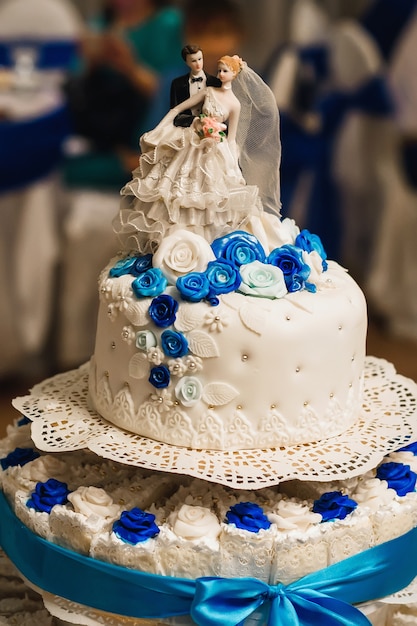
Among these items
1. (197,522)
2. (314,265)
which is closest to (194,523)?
(197,522)

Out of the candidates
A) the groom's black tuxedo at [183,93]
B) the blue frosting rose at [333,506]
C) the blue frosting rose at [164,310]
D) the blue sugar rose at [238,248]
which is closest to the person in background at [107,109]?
the groom's black tuxedo at [183,93]

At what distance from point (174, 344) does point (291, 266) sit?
0.28 m

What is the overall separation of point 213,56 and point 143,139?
195 centimetres

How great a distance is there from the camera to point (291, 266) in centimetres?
196

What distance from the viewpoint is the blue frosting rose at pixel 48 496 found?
1.94 meters

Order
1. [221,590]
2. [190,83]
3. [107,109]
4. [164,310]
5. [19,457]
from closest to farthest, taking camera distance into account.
Answer: [221,590] → [164,310] → [190,83] → [19,457] → [107,109]

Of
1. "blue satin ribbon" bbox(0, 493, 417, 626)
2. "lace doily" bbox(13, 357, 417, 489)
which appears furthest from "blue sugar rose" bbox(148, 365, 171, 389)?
"blue satin ribbon" bbox(0, 493, 417, 626)

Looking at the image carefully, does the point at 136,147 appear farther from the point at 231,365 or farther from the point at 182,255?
the point at 231,365

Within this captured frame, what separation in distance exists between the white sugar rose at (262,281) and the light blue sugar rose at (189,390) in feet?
0.65

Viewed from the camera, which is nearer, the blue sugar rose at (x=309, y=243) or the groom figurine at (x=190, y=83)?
the groom figurine at (x=190, y=83)

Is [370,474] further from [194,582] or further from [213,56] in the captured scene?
[213,56]

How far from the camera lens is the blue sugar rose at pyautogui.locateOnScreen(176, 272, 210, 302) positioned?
6.13 feet

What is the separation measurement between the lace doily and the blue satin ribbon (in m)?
0.18

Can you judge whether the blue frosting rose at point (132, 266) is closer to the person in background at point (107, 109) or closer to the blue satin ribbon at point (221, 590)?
the blue satin ribbon at point (221, 590)
